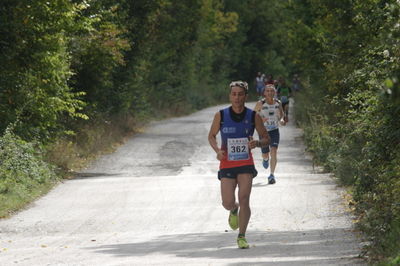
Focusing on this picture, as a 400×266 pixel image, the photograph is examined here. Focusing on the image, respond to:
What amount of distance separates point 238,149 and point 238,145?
50mm

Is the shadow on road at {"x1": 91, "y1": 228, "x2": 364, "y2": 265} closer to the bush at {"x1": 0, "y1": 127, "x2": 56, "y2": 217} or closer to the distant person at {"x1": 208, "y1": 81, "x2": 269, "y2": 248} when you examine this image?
the distant person at {"x1": 208, "y1": 81, "x2": 269, "y2": 248}

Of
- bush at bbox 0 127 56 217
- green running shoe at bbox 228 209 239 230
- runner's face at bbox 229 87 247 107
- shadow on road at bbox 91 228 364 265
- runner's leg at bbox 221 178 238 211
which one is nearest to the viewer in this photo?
shadow on road at bbox 91 228 364 265

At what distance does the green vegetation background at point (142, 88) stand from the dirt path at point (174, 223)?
20.0 inches

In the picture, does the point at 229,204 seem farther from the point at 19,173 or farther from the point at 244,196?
the point at 19,173

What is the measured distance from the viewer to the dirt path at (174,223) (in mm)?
9716

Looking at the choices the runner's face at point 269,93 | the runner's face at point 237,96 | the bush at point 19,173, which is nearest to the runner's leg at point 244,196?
the runner's face at point 237,96

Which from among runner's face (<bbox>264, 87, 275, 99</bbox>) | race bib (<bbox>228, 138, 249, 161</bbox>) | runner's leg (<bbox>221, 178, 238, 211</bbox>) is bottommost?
runner's leg (<bbox>221, 178, 238, 211</bbox>)

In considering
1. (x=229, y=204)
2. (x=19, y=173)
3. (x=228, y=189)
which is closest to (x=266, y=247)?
(x=229, y=204)

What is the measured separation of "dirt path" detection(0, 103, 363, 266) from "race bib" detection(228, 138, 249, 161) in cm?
103

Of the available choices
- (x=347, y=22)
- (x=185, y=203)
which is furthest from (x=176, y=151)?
(x=185, y=203)

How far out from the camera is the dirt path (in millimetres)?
9716

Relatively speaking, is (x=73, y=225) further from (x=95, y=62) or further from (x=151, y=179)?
(x=95, y=62)

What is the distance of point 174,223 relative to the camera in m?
12.8

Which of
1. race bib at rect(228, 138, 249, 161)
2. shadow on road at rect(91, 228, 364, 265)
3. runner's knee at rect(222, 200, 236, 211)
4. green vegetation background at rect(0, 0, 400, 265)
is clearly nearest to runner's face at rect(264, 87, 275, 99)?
green vegetation background at rect(0, 0, 400, 265)
